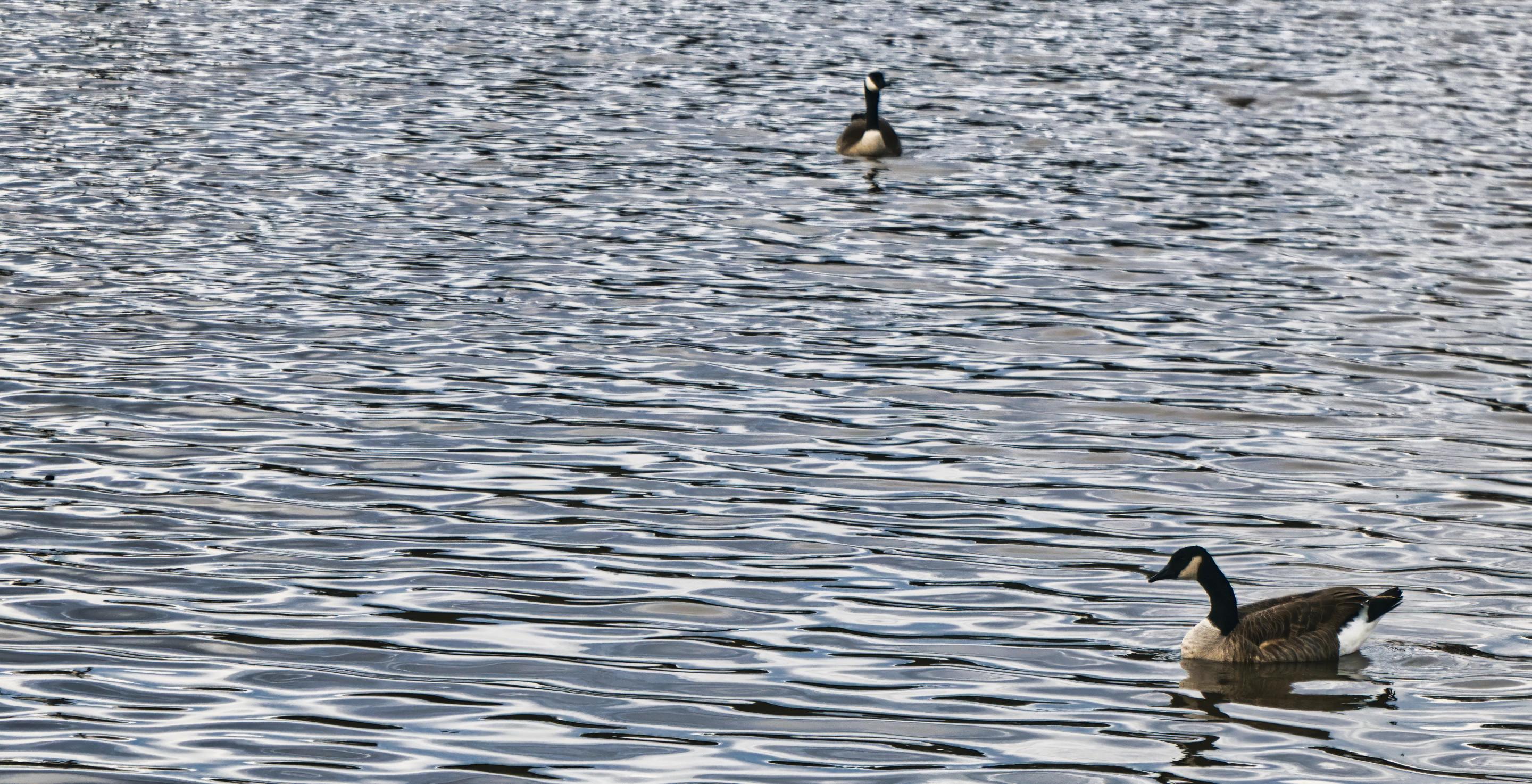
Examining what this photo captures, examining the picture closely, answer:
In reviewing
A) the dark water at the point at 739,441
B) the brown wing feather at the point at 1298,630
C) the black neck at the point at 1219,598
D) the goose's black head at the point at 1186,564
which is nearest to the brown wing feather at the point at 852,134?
the dark water at the point at 739,441

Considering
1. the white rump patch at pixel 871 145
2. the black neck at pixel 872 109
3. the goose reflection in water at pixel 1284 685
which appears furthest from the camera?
the black neck at pixel 872 109

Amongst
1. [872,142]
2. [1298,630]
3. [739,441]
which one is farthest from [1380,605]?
[872,142]

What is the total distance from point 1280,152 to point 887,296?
497 inches

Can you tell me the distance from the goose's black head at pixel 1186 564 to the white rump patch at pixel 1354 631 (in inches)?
33.1

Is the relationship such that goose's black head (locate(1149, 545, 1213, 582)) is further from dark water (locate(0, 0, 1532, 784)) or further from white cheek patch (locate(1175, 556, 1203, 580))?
dark water (locate(0, 0, 1532, 784))

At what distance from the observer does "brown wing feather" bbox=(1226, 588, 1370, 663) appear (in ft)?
37.9

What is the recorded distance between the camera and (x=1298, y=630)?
456 inches

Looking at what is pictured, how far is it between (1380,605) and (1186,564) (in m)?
1.11

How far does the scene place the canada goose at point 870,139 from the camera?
31328 mm

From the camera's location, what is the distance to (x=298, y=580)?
12.4m

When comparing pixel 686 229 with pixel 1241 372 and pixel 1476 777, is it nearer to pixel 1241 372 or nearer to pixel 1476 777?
pixel 1241 372

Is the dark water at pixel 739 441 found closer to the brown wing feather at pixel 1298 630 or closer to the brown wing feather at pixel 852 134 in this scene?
the brown wing feather at pixel 1298 630

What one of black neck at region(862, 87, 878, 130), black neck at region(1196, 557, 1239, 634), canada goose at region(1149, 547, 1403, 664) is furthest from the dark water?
black neck at region(862, 87, 878, 130)

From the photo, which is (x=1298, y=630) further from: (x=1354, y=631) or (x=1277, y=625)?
(x=1354, y=631)
